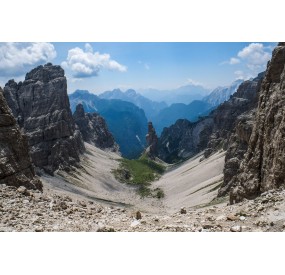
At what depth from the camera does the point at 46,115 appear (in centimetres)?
14250

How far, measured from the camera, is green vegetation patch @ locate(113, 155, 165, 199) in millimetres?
126750

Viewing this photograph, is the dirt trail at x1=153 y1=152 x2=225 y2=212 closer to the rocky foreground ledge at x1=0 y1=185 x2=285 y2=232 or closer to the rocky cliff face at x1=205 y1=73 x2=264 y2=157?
the rocky cliff face at x1=205 y1=73 x2=264 y2=157

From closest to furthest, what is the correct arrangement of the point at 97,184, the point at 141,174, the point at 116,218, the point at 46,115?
the point at 116,218 → the point at 97,184 → the point at 46,115 → the point at 141,174

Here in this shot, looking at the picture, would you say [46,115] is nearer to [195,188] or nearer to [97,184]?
[97,184]

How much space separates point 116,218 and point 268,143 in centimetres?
1741

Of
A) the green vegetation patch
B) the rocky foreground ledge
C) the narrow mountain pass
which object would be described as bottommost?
the green vegetation patch

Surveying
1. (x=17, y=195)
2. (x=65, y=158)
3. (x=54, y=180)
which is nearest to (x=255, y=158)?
(x=17, y=195)

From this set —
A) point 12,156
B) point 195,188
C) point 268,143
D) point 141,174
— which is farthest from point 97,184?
point 268,143

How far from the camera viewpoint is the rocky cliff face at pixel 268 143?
2659 centimetres

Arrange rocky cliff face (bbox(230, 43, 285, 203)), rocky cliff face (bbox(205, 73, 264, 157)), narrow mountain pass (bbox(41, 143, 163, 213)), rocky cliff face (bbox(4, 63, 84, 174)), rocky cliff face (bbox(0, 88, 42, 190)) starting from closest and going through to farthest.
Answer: rocky cliff face (bbox(230, 43, 285, 203)) < rocky cliff face (bbox(0, 88, 42, 190)) < narrow mountain pass (bbox(41, 143, 163, 213)) < rocky cliff face (bbox(4, 63, 84, 174)) < rocky cliff face (bbox(205, 73, 264, 157))

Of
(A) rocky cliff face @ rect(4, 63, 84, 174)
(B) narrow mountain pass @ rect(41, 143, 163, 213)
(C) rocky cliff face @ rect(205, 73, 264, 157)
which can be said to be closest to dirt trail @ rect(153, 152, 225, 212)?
(B) narrow mountain pass @ rect(41, 143, 163, 213)

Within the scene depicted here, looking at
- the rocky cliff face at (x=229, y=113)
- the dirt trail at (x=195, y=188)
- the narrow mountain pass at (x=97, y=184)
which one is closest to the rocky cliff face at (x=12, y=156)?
the dirt trail at (x=195, y=188)

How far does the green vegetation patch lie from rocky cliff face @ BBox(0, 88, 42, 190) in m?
80.9

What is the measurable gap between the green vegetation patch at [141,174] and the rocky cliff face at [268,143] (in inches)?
3123
